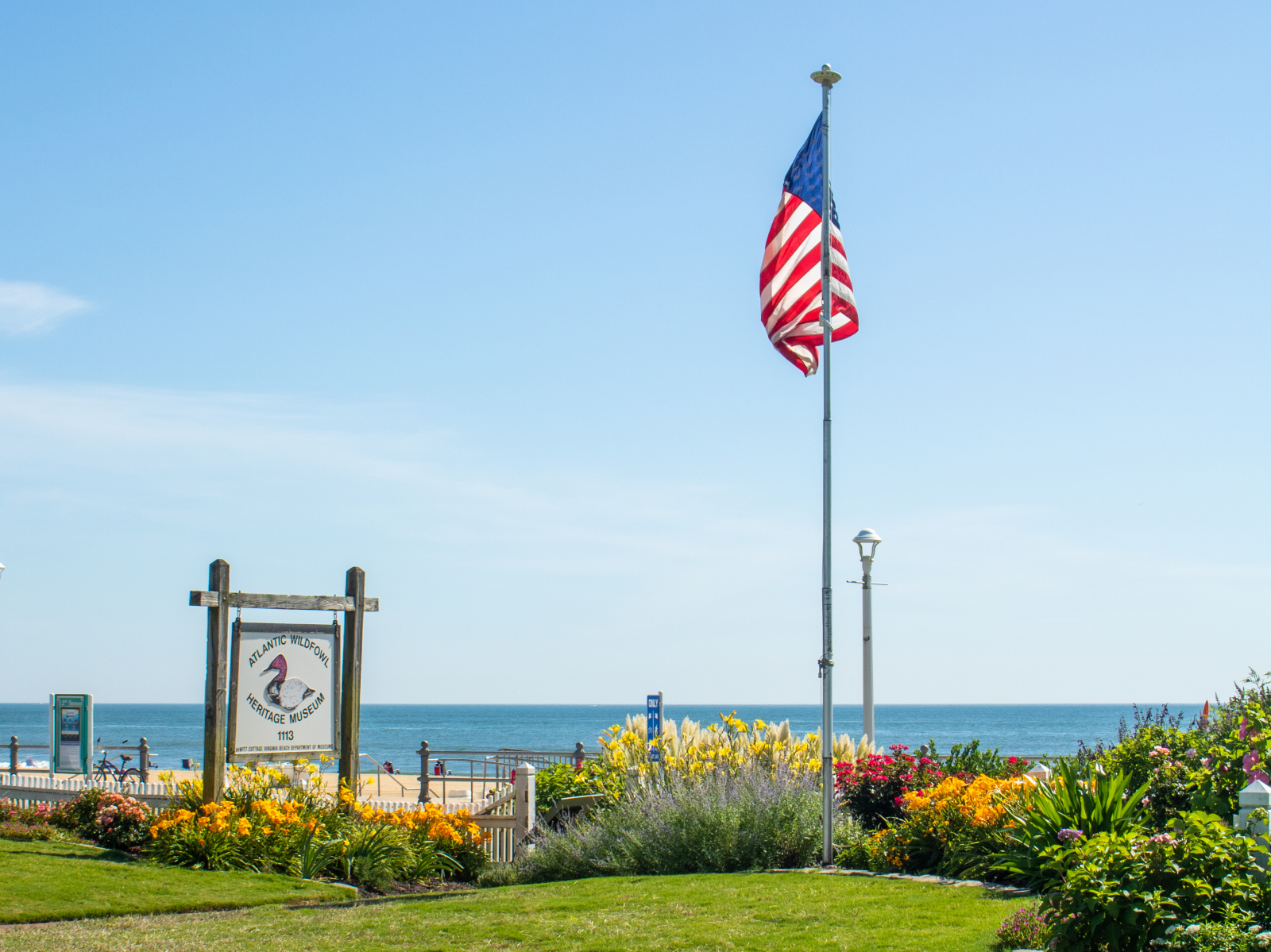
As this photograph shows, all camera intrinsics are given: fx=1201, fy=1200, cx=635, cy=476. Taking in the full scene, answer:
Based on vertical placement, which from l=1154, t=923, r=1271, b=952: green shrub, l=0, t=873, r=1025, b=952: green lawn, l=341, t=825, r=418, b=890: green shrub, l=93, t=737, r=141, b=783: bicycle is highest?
l=1154, t=923, r=1271, b=952: green shrub

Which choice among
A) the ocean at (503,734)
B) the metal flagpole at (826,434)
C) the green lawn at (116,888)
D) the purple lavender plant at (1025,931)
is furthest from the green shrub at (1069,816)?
the ocean at (503,734)

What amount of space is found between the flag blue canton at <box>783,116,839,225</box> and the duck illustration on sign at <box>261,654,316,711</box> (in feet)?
26.3

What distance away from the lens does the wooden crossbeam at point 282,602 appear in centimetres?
1355

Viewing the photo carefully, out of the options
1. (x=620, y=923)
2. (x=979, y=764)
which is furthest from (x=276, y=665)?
(x=979, y=764)

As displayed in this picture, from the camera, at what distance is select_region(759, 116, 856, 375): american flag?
12.6m

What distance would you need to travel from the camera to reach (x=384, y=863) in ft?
40.7

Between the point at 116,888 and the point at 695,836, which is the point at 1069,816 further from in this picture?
the point at 116,888

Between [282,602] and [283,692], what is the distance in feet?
3.46

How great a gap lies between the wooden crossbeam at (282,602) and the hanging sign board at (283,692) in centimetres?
22

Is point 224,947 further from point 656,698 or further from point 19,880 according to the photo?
point 656,698

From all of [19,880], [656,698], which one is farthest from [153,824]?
[656,698]

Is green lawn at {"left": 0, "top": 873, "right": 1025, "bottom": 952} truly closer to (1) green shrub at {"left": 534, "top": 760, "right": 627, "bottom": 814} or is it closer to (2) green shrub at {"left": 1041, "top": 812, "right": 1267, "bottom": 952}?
(2) green shrub at {"left": 1041, "top": 812, "right": 1267, "bottom": 952}

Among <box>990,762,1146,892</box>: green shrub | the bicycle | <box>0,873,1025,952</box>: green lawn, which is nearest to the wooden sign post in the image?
<box>0,873,1025,952</box>: green lawn

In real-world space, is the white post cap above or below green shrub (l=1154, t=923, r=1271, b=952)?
above
